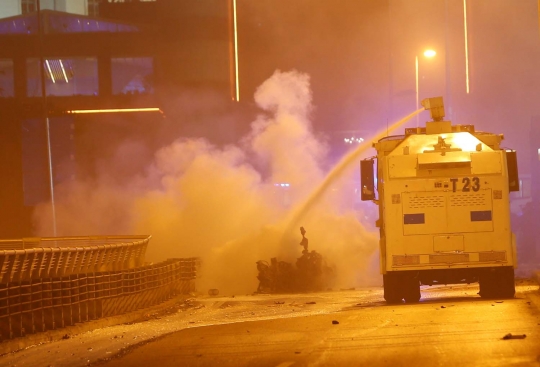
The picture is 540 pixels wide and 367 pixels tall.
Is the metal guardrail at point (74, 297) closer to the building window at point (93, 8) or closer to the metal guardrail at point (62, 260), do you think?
the metal guardrail at point (62, 260)

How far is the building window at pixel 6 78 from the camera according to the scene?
1903 inches

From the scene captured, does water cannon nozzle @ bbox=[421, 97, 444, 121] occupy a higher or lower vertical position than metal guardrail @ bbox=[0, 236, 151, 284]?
higher

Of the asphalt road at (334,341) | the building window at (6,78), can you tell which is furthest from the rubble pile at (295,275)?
the building window at (6,78)

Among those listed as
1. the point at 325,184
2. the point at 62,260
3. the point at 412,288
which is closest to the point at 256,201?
the point at 325,184

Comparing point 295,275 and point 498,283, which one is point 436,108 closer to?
point 498,283

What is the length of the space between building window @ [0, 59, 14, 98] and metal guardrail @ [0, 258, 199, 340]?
93.2 ft

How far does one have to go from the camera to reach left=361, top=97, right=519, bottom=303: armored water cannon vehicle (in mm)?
16906

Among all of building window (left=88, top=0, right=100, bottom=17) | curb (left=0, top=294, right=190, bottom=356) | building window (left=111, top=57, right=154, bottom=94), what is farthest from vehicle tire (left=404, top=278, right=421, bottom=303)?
building window (left=88, top=0, right=100, bottom=17)

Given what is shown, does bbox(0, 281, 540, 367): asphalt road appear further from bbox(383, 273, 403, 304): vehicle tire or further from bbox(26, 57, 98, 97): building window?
bbox(26, 57, 98, 97): building window

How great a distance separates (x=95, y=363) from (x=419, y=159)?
28.1 ft

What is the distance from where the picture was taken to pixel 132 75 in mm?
49469

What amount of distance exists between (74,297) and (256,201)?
2114cm

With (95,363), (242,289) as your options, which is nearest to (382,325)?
(95,363)

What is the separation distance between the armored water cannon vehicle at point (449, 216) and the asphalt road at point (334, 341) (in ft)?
2.89
